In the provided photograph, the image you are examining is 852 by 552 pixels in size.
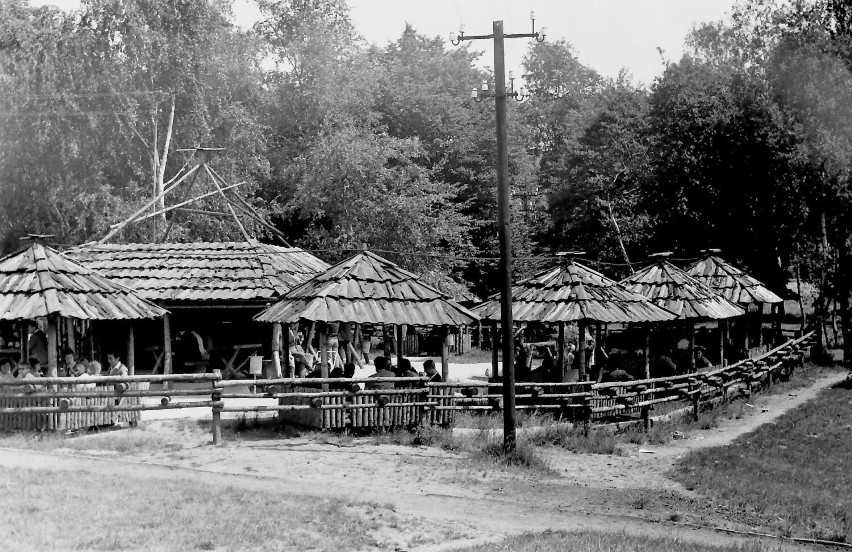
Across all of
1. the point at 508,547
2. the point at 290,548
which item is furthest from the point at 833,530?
the point at 290,548

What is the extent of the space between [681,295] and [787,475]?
11.9 metres

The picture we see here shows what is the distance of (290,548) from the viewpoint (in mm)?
11250

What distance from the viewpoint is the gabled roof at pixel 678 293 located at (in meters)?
29.2

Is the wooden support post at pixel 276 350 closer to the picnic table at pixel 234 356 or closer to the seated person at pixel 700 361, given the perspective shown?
the picnic table at pixel 234 356

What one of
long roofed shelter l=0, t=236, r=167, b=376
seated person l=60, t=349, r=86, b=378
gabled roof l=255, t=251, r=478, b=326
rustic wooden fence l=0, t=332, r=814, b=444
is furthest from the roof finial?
gabled roof l=255, t=251, r=478, b=326

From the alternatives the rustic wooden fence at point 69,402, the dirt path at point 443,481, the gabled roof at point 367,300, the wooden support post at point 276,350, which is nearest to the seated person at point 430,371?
the gabled roof at point 367,300

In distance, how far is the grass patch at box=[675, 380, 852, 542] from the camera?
14.8 meters

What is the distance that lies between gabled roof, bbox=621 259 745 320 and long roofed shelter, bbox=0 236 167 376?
13819mm

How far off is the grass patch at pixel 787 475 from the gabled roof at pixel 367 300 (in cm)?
566

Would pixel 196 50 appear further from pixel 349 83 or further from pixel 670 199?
pixel 670 199

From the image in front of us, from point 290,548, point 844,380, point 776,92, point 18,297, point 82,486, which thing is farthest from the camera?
point 776,92

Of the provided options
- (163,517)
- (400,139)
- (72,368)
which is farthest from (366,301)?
(400,139)

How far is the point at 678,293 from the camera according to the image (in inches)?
1174

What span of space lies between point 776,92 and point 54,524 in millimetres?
42898
